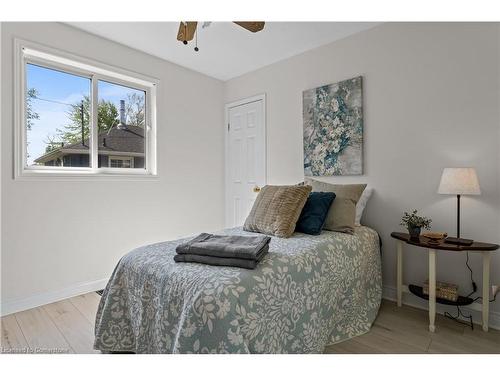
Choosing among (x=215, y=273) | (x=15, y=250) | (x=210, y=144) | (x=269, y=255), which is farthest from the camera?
(x=210, y=144)

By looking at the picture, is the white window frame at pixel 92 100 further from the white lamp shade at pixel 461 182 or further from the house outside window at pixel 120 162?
the white lamp shade at pixel 461 182

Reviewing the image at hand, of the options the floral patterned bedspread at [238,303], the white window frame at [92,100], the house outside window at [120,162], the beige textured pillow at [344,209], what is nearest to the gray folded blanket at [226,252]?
the floral patterned bedspread at [238,303]

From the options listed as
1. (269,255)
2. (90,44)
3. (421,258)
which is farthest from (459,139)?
(90,44)

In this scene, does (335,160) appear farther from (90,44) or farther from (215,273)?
(90,44)

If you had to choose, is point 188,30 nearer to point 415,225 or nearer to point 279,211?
point 279,211

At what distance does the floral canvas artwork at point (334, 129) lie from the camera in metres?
2.67

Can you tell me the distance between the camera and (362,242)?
218 cm

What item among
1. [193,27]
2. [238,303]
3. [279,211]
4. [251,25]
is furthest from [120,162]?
[238,303]

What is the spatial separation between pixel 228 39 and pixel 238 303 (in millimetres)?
2550

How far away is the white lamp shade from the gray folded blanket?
1.38 metres

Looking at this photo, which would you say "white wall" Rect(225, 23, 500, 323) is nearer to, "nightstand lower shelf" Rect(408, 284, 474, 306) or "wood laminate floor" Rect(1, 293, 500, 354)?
"nightstand lower shelf" Rect(408, 284, 474, 306)

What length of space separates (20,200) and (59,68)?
4.16 feet

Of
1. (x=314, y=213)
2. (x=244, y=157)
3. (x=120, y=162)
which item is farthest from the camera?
(x=244, y=157)

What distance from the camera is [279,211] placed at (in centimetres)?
213
